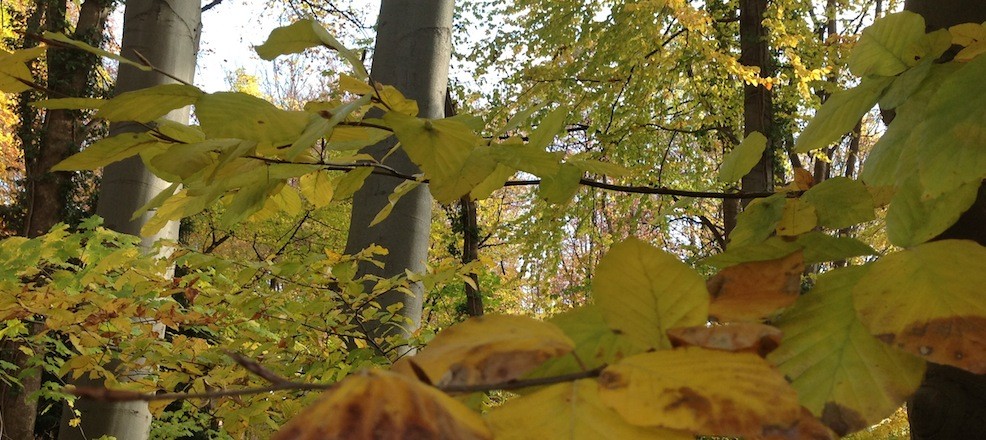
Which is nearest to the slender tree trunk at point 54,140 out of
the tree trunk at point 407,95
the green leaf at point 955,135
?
the tree trunk at point 407,95

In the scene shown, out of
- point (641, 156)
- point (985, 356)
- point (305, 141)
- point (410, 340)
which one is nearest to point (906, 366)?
point (985, 356)

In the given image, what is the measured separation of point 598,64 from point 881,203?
628 centimetres

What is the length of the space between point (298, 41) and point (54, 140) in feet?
32.4

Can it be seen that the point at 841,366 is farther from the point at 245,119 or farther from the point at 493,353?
the point at 245,119

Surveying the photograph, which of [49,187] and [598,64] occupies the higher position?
[598,64]

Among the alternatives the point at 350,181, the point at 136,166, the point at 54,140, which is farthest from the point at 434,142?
the point at 54,140

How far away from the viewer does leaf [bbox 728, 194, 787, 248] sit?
0.65 metres

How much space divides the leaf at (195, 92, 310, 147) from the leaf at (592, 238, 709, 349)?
330 mm

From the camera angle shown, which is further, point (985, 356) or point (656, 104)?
point (656, 104)

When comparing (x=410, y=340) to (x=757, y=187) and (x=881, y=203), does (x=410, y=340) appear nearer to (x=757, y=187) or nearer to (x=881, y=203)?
(x=881, y=203)

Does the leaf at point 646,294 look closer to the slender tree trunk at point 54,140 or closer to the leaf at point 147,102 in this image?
the leaf at point 147,102

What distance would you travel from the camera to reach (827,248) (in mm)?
458

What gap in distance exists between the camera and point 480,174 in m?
0.64

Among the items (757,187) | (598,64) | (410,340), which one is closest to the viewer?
(410,340)
